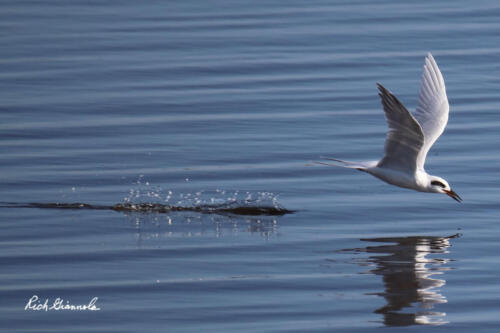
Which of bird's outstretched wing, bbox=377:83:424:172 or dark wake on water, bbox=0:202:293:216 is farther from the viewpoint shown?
dark wake on water, bbox=0:202:293:216

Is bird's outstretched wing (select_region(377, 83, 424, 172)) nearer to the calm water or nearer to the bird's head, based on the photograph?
the bird's head

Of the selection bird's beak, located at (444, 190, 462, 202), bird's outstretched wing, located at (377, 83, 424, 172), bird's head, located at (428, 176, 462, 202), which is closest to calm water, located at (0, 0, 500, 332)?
bird's beak, located at (444, 190, 462, 202)

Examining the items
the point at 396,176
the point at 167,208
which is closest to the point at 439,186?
the point at 396,176

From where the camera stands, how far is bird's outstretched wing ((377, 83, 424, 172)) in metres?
11.9

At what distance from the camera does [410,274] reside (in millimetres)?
11547

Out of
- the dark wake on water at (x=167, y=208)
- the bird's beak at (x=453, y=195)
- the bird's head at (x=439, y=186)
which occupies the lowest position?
the dark wake on water at (x=167, y=208)

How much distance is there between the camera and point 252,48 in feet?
71.7

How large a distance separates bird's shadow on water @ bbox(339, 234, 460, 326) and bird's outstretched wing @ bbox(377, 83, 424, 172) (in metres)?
0.96

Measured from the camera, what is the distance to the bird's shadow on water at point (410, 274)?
34.5ft

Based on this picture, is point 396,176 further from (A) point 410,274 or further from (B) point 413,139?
(A) point 410,274
